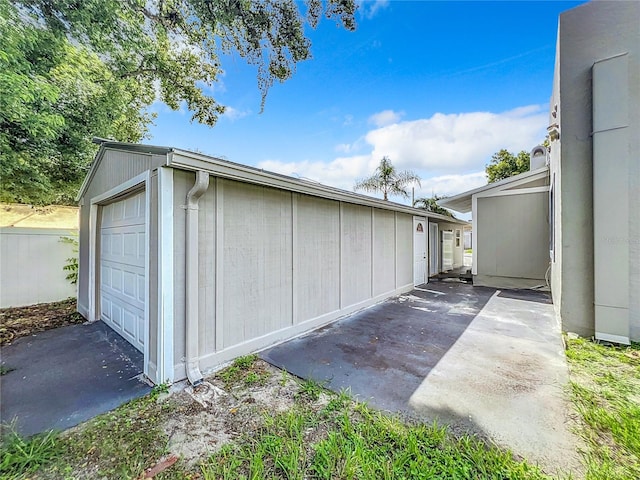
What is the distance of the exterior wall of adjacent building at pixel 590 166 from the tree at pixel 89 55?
Result: 14.4 ft

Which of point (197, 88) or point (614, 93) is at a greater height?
point (197, 88)

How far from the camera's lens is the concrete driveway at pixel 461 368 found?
2.32 meters

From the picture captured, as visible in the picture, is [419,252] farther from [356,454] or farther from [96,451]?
[96,451]

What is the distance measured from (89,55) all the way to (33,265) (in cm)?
568

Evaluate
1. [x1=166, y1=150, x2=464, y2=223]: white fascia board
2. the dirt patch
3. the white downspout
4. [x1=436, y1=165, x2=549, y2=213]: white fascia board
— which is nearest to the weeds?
the dirt patch

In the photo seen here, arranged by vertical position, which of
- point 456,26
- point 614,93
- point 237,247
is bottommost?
point 237,247

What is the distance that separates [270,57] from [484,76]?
255 inches

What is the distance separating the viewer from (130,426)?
7.78 ft

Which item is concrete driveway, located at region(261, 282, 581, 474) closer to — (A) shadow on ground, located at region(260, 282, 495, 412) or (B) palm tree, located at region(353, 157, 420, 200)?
(A) shadow on ground, located at region(260, 282, 495, 412)

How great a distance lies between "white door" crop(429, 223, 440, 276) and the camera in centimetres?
1153

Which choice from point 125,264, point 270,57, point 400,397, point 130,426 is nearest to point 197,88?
point 270,57

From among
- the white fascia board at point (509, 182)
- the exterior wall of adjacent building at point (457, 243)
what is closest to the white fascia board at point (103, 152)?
the white fascia board at point (509, 182)

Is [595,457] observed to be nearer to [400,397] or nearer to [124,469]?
[400,397]

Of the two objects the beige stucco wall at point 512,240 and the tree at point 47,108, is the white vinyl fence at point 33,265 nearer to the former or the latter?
the tree at point 47,108
